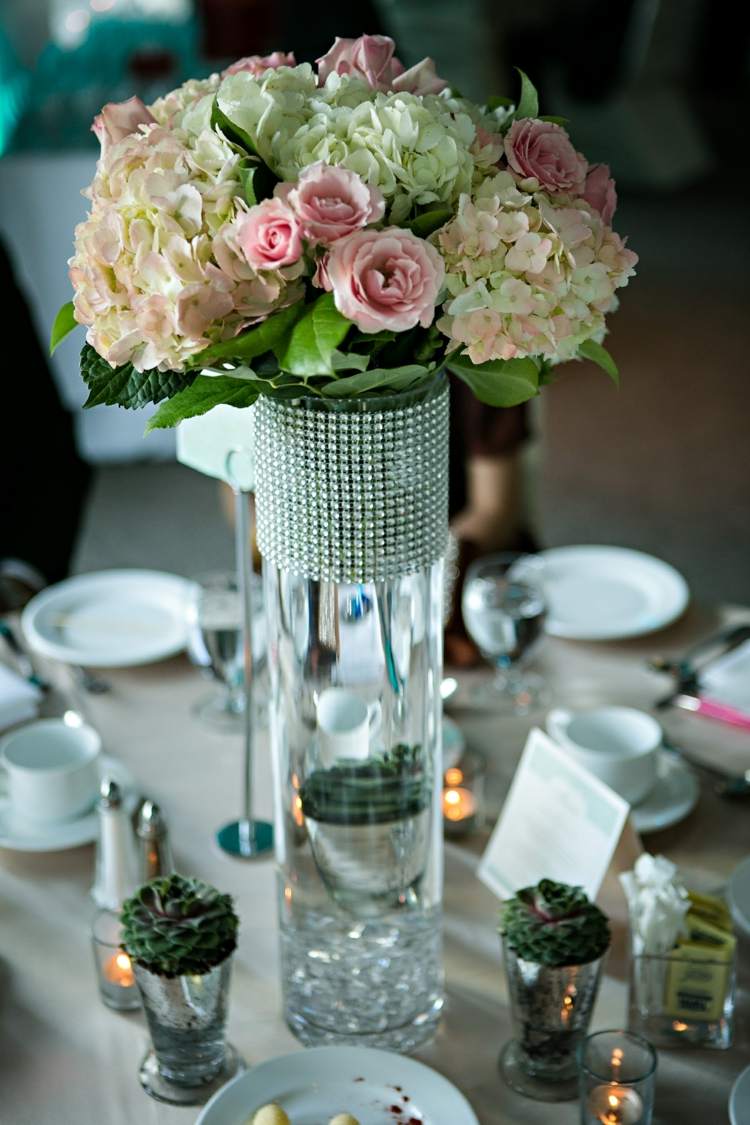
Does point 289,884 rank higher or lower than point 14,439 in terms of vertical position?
higher

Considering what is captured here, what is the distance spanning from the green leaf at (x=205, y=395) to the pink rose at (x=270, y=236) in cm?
12

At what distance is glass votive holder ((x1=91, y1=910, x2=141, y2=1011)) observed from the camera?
1.18 m

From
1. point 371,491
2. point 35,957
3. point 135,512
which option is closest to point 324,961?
point 35,957

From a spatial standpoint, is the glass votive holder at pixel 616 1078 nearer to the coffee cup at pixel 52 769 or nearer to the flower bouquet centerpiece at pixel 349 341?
the flower bouquet centerpiece at pixel 349 341

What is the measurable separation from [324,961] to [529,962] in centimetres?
17

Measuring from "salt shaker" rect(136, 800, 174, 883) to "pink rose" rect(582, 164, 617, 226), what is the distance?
633 millimetres

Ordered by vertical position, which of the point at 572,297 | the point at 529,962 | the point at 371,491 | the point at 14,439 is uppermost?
the point at 572,297

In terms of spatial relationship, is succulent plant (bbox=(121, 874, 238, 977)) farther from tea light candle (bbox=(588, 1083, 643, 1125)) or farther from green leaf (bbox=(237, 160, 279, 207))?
green leaf (bbox=(237, 160, 279, 207))

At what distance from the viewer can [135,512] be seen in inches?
168

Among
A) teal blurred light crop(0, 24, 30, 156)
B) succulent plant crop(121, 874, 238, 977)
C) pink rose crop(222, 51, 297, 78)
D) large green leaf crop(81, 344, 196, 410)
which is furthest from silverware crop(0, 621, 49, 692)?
teal blurred light crop(0, 24, 30, 156)

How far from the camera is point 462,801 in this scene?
1.44m

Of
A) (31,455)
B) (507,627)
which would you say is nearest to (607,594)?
(507,627)

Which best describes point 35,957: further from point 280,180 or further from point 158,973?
point 280,180

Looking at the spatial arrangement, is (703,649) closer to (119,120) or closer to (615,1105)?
(615,1105)
